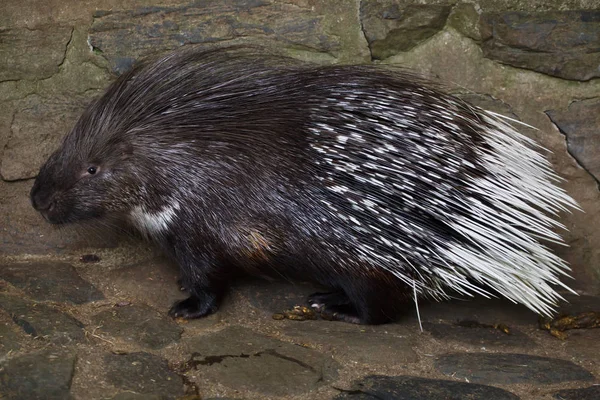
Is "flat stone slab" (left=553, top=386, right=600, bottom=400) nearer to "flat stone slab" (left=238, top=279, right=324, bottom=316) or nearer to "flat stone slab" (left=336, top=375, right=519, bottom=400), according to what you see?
"flat stone slab" (left=336, top=375, right=519, bottom=400)

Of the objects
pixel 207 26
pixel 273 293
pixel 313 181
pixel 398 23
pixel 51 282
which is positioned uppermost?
pixel 398 23

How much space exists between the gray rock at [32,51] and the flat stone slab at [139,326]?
0.96m

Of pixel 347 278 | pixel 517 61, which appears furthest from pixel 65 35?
pixel 517 61

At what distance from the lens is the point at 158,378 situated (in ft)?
7.22

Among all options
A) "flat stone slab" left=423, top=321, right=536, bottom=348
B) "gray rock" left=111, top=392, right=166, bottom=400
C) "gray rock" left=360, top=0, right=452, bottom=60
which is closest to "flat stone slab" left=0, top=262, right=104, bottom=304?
"gray rock" left=111, top=392, right=166, bottom=400

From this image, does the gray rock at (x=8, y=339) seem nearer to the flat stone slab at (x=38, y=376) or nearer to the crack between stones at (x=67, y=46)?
the flat stone slab at (x=38, y=376)

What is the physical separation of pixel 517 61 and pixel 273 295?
117 centimetres

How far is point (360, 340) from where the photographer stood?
254 centimetres

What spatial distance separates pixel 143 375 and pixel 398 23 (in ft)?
4.89

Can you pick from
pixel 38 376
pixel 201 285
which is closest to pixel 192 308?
pixel 201 285

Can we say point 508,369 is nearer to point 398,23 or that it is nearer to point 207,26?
point 398,23

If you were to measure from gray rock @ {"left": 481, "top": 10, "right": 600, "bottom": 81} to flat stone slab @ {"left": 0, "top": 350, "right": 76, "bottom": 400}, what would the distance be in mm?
1739

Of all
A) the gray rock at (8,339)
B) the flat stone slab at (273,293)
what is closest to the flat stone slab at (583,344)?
the flat stone slab at (273,293)

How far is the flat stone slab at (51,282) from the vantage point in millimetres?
2707
